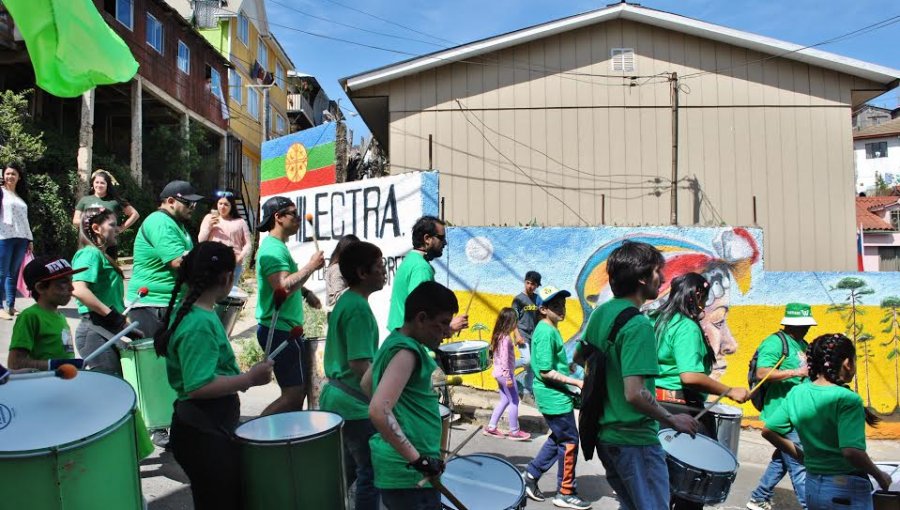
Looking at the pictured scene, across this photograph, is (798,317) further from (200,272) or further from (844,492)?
(200,272)

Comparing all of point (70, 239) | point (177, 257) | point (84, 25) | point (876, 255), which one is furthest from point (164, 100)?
point (876, 255)

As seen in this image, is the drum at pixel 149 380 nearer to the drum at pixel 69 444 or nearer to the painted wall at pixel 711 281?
the drum at pixel 69 444

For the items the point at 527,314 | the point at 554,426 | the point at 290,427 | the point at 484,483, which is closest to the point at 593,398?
the point at 484,483

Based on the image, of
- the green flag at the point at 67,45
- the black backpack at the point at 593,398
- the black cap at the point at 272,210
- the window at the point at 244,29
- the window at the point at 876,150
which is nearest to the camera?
the green flag at the point at 67,45

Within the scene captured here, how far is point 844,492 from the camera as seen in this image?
11.7 ft

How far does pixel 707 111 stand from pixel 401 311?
379 inches

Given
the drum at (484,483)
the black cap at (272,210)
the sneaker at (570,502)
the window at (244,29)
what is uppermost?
the window at (244,29)

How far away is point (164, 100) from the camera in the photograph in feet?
74.3

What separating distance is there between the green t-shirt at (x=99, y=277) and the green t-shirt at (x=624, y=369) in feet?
11.1

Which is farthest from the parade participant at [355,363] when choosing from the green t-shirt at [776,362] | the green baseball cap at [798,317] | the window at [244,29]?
the window at [244,29]

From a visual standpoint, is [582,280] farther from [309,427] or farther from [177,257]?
[309,427]

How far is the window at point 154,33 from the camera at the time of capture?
21.4 meters

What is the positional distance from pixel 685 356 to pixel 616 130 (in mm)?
8908

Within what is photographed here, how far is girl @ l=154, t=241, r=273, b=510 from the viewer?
2.71 meters
